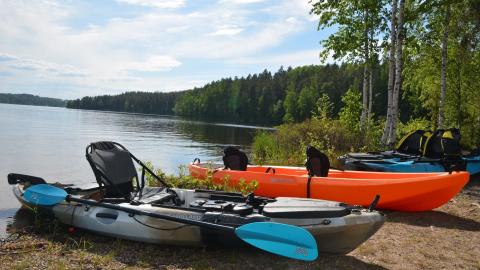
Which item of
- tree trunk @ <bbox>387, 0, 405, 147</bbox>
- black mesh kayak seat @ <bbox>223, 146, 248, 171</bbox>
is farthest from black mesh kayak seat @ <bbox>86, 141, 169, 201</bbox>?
tree trunk @ <bbox>387, 0, 405, 147</bbox>

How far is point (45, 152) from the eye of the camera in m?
18.9

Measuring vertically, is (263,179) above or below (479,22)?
below

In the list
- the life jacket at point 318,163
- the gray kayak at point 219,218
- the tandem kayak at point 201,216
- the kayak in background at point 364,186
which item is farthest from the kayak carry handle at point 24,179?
the life jacket at point 318,163

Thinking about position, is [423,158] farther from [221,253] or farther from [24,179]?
[24,179]

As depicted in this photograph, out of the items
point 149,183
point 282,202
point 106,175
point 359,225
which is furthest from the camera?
point 149,183

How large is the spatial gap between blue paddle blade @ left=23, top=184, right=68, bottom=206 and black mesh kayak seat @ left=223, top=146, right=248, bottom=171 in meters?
3.82

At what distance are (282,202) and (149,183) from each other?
446cm

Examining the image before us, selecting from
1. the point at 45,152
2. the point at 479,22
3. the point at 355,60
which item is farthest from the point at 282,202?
the point at 45,152

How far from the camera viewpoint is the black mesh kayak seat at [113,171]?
6.67m

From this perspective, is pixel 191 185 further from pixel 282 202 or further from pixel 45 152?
pixel 45 152

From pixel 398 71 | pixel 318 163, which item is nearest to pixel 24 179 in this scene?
pixel 318 163

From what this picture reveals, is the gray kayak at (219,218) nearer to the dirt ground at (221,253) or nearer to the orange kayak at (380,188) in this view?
the dirt ground at (221,253)

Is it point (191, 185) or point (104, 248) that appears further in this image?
point (191, 185)

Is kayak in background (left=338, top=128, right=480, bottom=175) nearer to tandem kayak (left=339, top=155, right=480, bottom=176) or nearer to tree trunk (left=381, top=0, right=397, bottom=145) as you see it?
tandem kayak (left=339, top=155, right=480, bottom=176)
